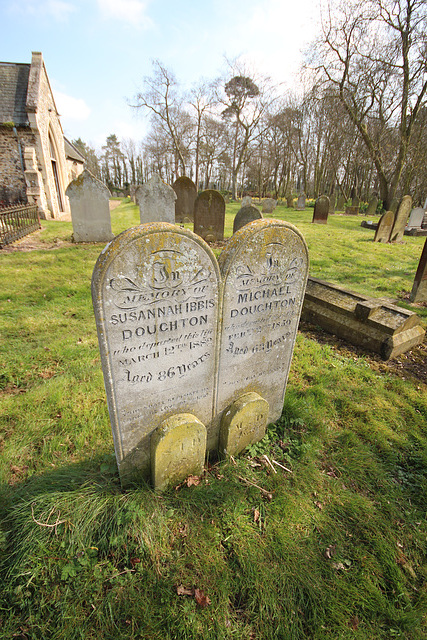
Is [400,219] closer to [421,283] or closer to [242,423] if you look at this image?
[421,283]

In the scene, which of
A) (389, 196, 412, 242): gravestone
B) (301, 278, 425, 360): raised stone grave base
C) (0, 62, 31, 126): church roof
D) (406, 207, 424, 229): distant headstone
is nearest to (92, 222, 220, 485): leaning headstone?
(301, 278, 425, 360): raised stone grave base

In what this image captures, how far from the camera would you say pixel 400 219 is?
41.7 ft

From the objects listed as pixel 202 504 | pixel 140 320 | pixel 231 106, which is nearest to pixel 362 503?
pixel 202 504

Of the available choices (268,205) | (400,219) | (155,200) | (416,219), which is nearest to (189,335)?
(155,200)

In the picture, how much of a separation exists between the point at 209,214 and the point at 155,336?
994 cm

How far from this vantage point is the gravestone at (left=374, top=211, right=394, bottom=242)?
40.9ft

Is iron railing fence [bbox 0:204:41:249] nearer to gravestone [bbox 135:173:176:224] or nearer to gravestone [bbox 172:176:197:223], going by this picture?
gravestone [bbox 135:173:176:224]

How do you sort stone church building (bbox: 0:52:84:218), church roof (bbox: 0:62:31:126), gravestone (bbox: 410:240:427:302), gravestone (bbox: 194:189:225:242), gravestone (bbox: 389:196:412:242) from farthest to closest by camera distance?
1. church roof (bbox: 0:62:31:126)
2. stone church building (bbox: 0:52:84:218)
3. gravestone (bbox: 389:196:412:242)
4. gravestone (bbox: 194:189:225:242)
5. gravestone (bbox: 410:240:427:302)

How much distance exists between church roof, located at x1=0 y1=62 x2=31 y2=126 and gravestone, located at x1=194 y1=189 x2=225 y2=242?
387 inches

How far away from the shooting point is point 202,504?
7.37ft

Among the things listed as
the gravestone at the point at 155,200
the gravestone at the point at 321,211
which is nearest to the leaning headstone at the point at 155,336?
the gravestone at the point at 155,200

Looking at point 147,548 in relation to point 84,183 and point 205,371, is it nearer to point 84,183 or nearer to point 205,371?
point 205,371

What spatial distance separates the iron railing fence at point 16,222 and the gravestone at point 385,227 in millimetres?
13895

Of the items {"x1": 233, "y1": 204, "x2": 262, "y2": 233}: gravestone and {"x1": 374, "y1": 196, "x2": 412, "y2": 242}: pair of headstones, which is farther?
{"x1": 374, "y1": 196, "x2": 412, "y2": 242}: pair of headstones
